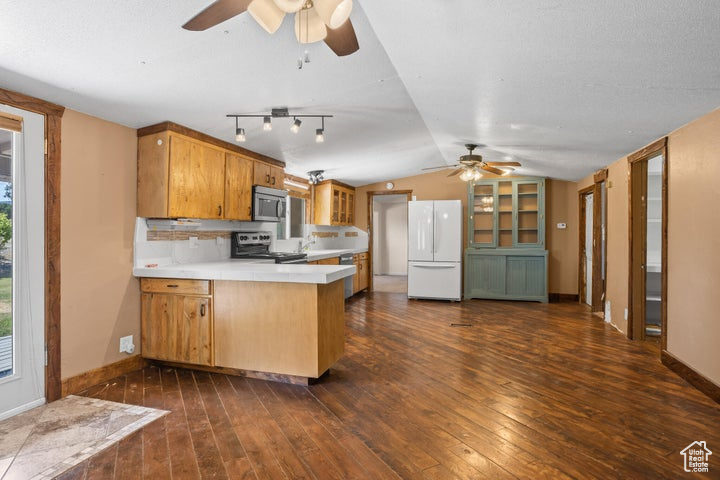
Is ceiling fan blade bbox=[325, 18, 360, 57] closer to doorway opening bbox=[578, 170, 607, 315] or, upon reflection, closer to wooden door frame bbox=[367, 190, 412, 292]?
doorway opening bbox=[578, 170, 607, 315]

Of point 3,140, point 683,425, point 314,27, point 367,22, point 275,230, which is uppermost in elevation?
point 367,22

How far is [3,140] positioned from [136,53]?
44.4 inches

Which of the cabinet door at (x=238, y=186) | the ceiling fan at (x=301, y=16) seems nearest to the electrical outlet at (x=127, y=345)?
the cabinet door at (x=238, y=186)

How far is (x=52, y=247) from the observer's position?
2.67 metres

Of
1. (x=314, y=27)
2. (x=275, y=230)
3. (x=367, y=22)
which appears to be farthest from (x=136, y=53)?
(x=275, y=230)

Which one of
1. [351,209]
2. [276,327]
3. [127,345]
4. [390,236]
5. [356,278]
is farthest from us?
[390,236]

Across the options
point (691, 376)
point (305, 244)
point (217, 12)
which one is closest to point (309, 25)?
point (217, 12)

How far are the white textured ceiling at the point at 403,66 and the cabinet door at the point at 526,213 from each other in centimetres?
286

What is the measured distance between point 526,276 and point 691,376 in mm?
3763

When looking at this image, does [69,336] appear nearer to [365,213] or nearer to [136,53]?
[136,53]

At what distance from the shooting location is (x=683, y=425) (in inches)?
92.2

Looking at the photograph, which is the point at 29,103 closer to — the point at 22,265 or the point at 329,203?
the point at 22,265

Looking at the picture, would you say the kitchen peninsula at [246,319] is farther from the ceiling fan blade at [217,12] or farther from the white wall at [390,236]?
the white wall at [390,236]

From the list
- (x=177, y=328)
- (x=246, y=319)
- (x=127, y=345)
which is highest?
(x=246, y=319)
